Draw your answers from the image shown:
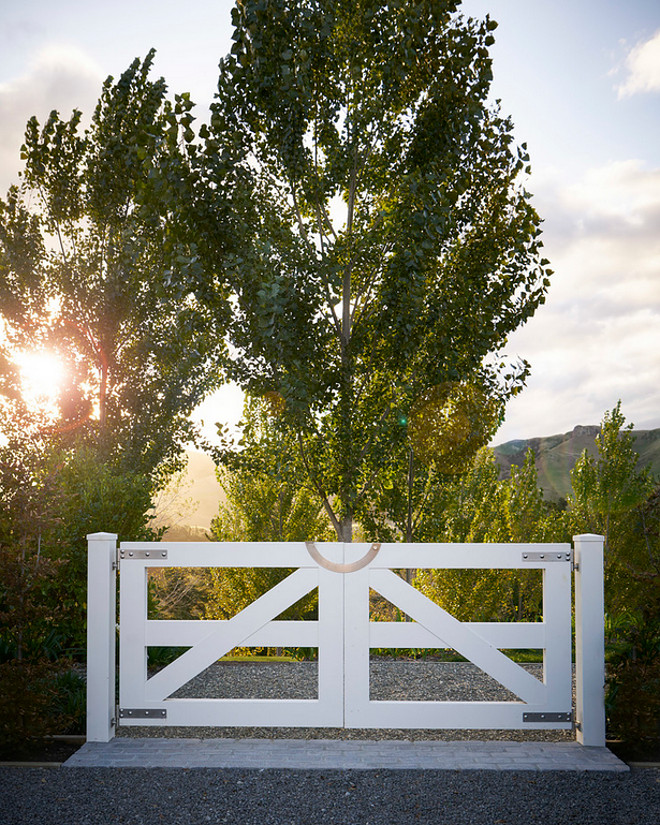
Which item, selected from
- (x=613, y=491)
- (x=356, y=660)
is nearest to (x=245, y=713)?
(x=356, y=660)

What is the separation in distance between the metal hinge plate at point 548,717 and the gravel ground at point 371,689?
166 millimetres

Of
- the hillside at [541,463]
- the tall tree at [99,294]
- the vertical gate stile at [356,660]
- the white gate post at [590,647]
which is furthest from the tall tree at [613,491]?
the vertical gate stile at [356,660]

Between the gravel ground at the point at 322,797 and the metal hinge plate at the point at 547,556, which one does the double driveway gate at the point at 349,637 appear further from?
the gravel ground at the point at 322,797

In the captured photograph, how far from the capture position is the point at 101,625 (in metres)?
4.38

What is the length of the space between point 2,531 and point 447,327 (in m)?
4.54

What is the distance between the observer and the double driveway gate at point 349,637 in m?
4.25

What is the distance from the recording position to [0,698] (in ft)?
13.4

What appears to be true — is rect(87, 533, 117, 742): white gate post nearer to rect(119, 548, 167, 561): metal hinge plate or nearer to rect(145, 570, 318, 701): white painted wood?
rect(119, 548, 167, 561): metal hinge plate

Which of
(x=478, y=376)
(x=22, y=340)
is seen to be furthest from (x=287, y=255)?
(x=22, y=340)

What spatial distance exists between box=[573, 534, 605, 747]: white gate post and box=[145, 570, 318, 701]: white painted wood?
1697mm

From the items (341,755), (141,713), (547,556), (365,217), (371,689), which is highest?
(365,217)

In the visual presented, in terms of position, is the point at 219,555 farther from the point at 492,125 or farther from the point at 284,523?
the point at 284,523

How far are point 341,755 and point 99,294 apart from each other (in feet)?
36.4

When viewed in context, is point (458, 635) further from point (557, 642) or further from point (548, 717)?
point (548, 717)
